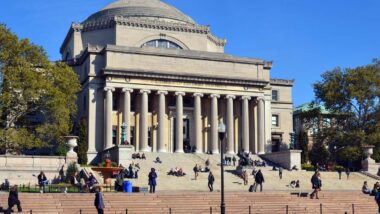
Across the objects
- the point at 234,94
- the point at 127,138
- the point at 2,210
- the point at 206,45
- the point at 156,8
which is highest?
the point at 156,8

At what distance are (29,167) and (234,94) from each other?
30353 mm

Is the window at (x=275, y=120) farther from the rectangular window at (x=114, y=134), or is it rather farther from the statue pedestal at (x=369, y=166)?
the rectangular window at (x=114, y=134)

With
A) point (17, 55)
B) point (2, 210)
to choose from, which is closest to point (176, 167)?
point (17, 55)

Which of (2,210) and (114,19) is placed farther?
(114,19)

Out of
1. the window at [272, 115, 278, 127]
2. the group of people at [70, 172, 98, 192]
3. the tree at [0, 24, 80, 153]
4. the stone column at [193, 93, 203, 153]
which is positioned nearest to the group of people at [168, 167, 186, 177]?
the group of people at [70, 172, 98, 192]

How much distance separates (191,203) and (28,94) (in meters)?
26.9

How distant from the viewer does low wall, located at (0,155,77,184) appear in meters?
52.6

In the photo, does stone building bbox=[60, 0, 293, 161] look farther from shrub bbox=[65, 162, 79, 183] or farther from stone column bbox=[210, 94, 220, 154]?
shrub bbox=[65, 162, 79, 183]

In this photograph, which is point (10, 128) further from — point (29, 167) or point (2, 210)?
point (2, 210)

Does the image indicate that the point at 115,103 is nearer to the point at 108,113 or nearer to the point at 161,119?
the point at 108,113

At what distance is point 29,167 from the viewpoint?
5344 centimetres

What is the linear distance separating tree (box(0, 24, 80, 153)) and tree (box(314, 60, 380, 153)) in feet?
103

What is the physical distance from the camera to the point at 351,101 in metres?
75.1

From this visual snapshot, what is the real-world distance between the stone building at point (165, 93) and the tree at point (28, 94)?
306 inches
